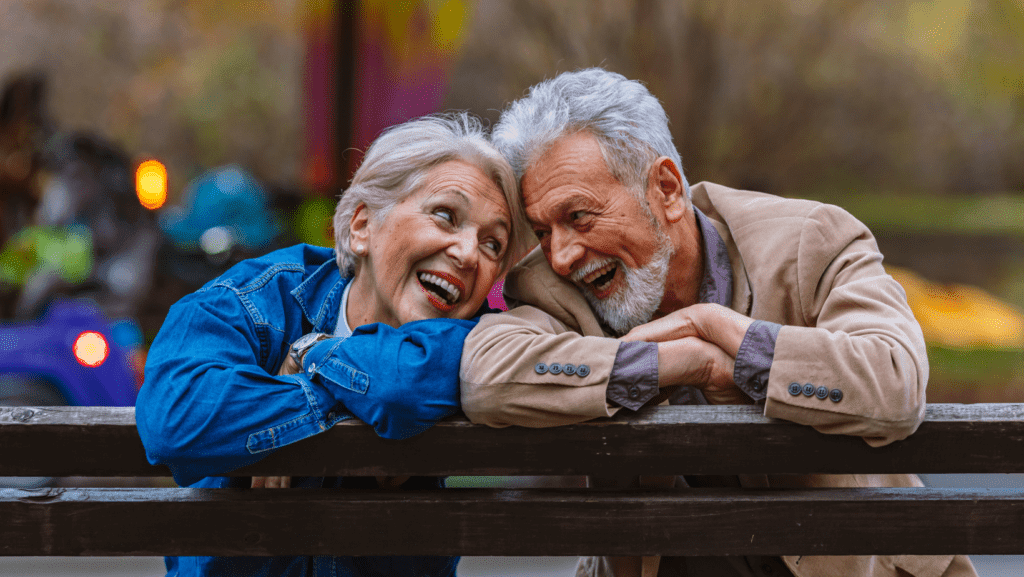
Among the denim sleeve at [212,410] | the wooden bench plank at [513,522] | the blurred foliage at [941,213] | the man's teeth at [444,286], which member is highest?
the man's teeth at [444,286]

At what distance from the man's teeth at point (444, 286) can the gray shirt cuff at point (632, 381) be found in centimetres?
53

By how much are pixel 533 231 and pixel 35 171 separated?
5432 mm

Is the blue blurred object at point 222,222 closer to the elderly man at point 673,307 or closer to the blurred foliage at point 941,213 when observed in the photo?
the elderly man at point 673,307

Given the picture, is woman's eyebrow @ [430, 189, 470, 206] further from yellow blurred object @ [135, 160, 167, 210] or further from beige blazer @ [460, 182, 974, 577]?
yellow blurred object @ [135, 160, 167, 210]

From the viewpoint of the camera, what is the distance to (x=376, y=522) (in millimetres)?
1620

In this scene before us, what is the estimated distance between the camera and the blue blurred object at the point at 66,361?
14.0 ft

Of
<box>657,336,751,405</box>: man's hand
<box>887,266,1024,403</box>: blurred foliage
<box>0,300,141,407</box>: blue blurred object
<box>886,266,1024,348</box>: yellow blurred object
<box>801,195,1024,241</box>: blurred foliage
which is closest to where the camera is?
<box>657,336,751,405</box>: man's hand

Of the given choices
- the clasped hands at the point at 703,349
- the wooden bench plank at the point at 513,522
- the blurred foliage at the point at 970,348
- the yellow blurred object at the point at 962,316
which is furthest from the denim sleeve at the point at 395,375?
the yellow blurred object at the point at 962,316

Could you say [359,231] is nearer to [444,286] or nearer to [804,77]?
[444,286]

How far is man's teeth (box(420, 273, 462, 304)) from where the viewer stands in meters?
1.98

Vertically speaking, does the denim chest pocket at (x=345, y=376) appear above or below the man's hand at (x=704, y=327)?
below

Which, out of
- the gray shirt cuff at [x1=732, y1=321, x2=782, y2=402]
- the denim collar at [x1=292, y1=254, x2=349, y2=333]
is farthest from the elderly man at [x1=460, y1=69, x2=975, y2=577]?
the denim collar at [x1=292, y1=254, x2=349, y2=333]

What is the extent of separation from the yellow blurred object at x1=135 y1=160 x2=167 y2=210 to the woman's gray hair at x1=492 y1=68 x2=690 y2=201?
14.4ft

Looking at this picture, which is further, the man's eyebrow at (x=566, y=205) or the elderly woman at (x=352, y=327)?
the man's eyebrow at (x=566, y=205)
